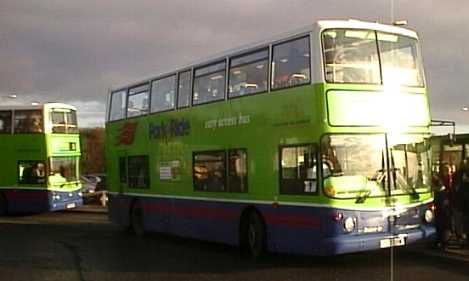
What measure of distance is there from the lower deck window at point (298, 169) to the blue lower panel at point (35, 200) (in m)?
17.4

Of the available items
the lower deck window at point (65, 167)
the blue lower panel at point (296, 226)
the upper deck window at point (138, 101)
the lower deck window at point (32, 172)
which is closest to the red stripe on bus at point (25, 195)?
the lower deck window at point (32, 172)

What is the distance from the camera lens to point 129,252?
17281 millimetres

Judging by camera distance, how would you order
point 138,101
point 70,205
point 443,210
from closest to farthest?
point 443,210, point 138,101, point 70,205

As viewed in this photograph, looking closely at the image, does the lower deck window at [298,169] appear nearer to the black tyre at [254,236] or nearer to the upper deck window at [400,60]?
the black tyre at [254,236]

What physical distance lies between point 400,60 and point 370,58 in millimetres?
711

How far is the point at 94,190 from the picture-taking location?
40.8 metres

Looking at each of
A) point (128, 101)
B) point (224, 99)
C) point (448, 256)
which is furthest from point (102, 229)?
point (448, 256)

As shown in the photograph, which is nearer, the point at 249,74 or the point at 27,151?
the point at 249,74

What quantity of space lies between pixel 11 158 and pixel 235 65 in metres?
16.8

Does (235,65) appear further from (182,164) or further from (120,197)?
(120,197)

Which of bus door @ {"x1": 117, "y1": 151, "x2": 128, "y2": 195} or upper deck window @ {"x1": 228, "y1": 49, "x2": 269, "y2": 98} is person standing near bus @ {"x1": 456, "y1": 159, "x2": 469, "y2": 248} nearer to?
upper deck window @ {"x1": 228, "y1": 49, "x2": 269, "y2": 98}

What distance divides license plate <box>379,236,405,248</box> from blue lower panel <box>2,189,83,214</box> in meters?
19.0

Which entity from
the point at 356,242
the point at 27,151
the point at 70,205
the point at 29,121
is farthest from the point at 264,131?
the point at 70,205

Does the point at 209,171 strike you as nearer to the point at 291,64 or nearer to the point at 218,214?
the point at 218,214
